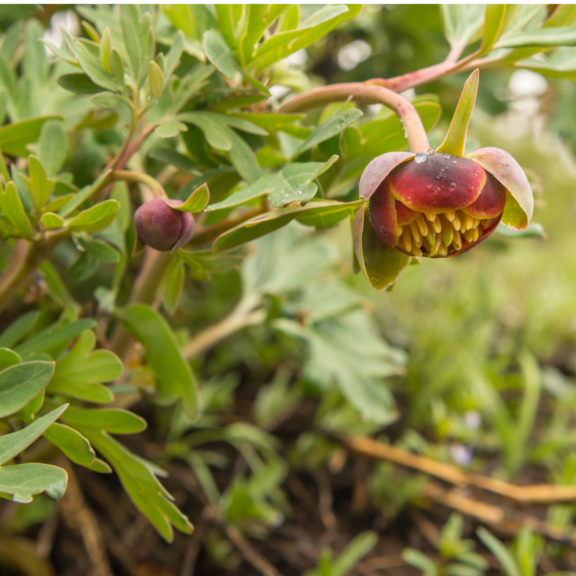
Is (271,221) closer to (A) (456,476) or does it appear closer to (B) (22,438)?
(B) (22,438)

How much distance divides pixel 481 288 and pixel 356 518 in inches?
30.3

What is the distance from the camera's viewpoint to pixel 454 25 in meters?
0.48

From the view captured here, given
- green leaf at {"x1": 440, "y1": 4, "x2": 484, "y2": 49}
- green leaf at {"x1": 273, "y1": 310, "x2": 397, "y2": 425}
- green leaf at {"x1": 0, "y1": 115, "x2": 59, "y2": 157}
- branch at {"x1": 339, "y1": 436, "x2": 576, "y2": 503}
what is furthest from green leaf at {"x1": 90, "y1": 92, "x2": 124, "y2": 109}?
branch at {"x1": 339, "y1": 436, "x2": 576, "y2": 503}

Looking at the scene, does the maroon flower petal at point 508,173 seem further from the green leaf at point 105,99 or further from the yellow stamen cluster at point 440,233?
the green leaf at point 105,99

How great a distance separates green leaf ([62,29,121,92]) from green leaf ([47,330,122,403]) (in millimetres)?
218

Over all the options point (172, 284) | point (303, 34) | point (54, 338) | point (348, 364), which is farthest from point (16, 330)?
point (348, 364)

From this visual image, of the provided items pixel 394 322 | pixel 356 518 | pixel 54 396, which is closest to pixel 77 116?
pixel 54 396

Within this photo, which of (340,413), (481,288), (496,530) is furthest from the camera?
(481,288)

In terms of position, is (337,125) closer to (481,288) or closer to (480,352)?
(480,352)

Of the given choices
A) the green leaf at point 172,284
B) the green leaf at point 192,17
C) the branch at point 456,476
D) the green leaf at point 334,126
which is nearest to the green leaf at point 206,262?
the green leaf at point 172,284

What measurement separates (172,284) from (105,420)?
0.13 metres

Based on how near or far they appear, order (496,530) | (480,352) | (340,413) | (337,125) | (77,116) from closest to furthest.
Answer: (337,125)
(77,116)
(496,530)
(340,413)
(480,352)

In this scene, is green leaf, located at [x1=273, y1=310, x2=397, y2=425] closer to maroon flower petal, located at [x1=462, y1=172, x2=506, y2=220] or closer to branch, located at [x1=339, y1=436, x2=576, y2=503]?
branch, located at [x1=339, y1=436, x2=576, y2=503]

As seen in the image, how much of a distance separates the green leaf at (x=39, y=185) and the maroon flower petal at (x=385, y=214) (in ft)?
0.87
